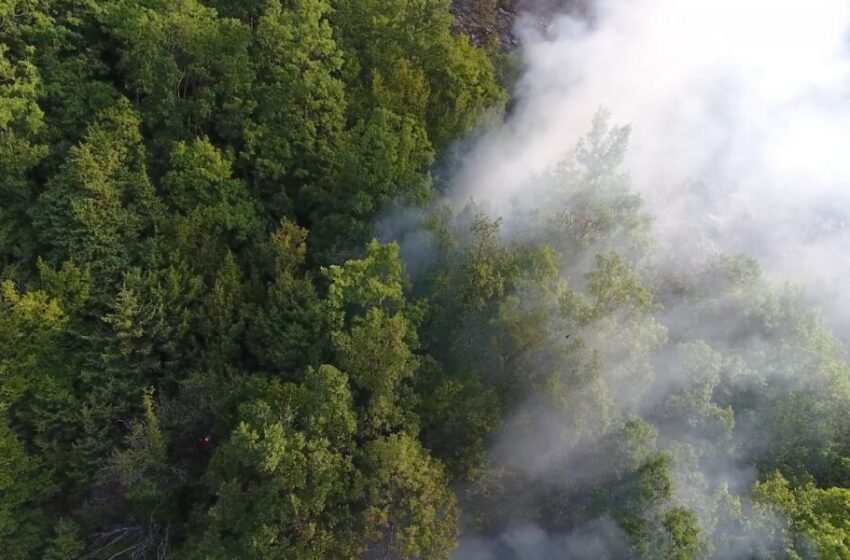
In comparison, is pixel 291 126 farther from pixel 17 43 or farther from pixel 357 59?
pixel 17 43

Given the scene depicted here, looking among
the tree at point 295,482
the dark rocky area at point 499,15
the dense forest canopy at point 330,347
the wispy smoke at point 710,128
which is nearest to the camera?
the tree at point 295,482

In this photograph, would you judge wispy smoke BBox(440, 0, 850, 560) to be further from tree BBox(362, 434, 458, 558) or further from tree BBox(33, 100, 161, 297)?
tree BBox(33, 100, 161, 297)

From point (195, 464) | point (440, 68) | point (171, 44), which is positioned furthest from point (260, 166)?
point (195, 464)

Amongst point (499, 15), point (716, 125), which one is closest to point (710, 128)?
point (716, 125)

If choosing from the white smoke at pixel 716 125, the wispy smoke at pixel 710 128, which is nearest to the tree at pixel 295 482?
the wispy smoke at pixel 710 128

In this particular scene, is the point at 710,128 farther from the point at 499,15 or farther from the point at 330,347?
the point at 330,347

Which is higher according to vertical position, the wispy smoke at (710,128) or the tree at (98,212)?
the wispy smoke at (710,128)

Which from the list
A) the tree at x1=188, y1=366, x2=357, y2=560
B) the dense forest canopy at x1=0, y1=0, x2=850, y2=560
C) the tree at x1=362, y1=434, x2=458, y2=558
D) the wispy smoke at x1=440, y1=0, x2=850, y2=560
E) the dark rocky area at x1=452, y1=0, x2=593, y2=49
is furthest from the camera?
the dark rocky area at x1=452, y1=0, x2=593, y2=49

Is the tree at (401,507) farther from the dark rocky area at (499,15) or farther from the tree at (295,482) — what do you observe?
the dark rocky area at (499,15)

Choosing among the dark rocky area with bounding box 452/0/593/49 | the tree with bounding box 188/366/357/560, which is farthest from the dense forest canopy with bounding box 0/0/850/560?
the dark rocky area with bounding box 452/0/593/49

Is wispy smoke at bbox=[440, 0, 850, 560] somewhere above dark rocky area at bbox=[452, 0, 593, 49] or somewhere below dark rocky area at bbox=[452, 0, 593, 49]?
below
